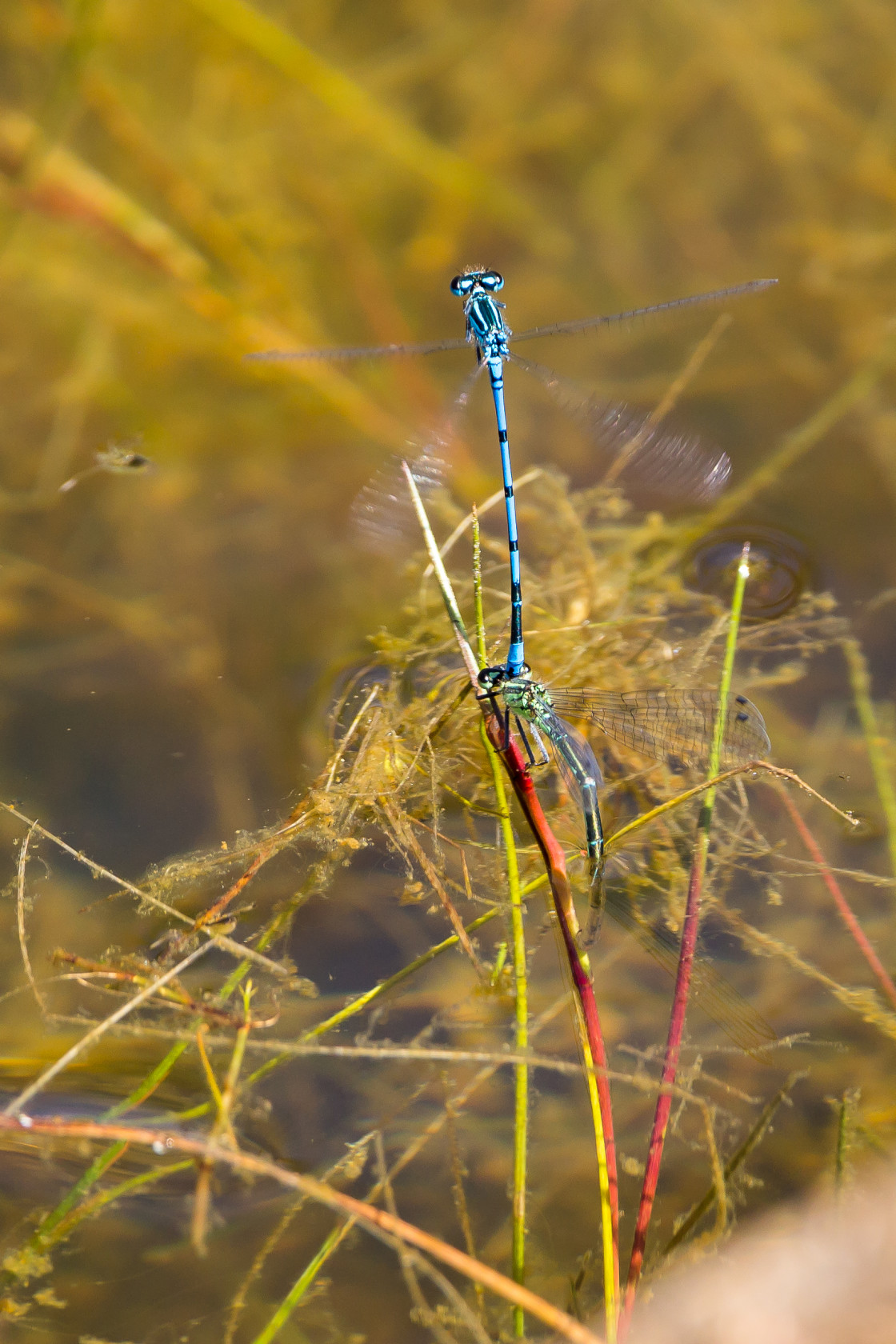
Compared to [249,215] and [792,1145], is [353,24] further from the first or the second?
[792,1145]

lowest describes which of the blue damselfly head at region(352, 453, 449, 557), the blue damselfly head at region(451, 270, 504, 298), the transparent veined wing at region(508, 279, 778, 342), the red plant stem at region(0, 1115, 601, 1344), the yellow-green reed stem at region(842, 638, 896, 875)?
the red plant stem at region(0, 1115, 601, 1344)

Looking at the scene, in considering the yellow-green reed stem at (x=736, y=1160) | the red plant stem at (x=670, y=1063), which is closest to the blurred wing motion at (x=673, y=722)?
the red plant stem at (x=670, y=1063)

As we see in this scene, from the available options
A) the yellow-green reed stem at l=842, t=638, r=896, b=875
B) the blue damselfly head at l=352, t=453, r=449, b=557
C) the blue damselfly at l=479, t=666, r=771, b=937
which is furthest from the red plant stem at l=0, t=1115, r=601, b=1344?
the blue damselfly head at l=352, t=453, r=449, b=557

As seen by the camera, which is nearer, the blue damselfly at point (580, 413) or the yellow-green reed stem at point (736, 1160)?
the yellow-green reed stem at point (736, 1160)

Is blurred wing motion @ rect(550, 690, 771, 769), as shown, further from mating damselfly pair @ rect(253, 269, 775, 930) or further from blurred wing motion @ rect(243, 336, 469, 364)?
blurred wing motion @ rect(243, 336, 469, 364)

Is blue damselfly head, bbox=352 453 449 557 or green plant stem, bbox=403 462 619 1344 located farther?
blue damselfly head, bbox=352 453 449 557

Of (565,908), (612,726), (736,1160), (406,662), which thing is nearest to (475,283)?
(406,662)

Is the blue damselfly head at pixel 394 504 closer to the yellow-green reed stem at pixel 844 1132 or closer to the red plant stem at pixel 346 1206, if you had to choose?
the red plant stem at pixel 346 1206
